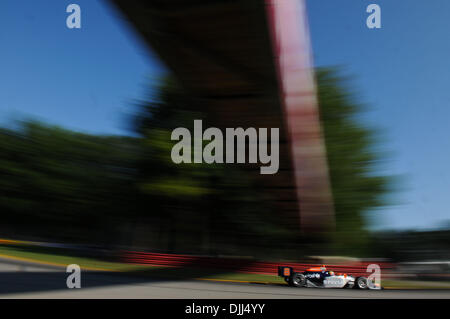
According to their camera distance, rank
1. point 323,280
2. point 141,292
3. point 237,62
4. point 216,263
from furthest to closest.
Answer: point 216,263 < point 323,280 < point 141,292 < point 237,62

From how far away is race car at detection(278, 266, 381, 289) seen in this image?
9.01m

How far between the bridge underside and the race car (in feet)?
13.3

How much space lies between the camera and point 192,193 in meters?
16.9

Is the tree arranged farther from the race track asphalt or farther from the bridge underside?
the bridge underside

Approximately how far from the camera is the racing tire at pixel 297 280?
915 cm

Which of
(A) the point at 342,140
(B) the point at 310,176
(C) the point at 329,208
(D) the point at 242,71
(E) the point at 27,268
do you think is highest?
(A) the point at 342,140

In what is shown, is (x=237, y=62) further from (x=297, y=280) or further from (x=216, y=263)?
(x=216, y=263)

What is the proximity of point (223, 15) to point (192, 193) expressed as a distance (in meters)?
14.0

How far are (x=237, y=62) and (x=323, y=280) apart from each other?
7.30 m

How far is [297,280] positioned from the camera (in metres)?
9.21

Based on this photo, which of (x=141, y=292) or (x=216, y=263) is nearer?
(x=141, y=292)

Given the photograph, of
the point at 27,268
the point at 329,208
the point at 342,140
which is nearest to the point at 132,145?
the point at 27,268

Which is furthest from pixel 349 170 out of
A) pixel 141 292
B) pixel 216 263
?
pixel 141 292

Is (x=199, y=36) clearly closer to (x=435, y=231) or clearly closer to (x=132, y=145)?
(x=132, y=145)
